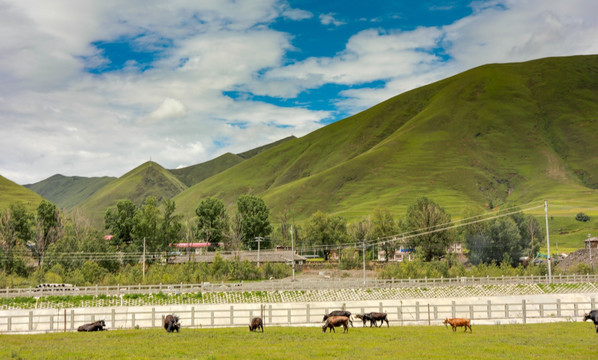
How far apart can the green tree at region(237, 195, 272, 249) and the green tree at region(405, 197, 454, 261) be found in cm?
4222

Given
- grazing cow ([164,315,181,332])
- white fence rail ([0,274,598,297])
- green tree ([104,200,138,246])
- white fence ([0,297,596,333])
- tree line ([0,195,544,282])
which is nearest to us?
grazing cow ([164,315,181,332])

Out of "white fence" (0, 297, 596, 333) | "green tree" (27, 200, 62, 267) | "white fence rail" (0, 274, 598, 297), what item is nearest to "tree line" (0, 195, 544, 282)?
"green tree" (27, 200, 62, 267)

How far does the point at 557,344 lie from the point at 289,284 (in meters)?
55.5

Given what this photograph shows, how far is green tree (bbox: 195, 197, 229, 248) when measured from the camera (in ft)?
484

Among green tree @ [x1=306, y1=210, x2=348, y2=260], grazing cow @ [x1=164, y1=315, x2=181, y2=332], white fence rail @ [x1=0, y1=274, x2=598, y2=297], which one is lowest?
white fence rail @ [x1=0, y1=274, x2=598, y2=297]

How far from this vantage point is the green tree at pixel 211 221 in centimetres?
14738

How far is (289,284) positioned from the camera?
77.9 meters

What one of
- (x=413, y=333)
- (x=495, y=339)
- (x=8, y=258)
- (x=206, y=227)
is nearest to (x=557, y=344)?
(x=495, y=339)

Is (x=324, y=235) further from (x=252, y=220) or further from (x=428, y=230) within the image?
(x=428, y=230)

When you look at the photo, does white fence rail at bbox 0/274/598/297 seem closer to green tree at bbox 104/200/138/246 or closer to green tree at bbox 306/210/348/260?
green tree at bbox 104/200/138/246

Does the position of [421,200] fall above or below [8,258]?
above

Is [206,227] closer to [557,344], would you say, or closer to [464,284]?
[464,284]

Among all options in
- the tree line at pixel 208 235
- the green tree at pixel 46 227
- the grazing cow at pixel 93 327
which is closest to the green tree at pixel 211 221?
the tree line at pixel 208 235

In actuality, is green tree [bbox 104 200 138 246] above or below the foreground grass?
above
